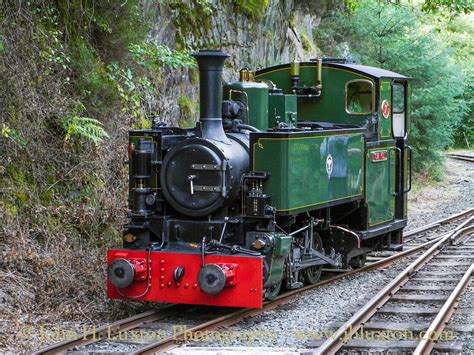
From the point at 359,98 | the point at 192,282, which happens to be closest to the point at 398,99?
the point at 359,98

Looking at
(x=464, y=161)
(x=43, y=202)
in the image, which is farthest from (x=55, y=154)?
(x=464, y=161)

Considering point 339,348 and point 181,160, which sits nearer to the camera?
point 339,348

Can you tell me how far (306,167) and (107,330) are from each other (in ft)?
8.92

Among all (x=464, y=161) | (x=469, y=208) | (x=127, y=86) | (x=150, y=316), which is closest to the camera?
(x=150, y=316)

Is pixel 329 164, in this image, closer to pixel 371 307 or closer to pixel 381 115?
pixel 371 307

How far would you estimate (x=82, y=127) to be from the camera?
32.1 ft

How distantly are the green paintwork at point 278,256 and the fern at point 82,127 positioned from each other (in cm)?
283

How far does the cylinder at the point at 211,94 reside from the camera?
814 centimetres

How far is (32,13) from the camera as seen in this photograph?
988 cm

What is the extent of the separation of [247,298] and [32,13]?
15.2ft

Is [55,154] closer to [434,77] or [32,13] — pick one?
[32,13]

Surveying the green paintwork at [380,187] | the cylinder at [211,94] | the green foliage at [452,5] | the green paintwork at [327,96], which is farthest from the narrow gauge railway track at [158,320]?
the green foliage at [452,5]

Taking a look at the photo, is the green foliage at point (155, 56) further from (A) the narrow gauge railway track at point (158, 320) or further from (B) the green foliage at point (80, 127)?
(A) the narrow gauge railway track at point (158, 320)

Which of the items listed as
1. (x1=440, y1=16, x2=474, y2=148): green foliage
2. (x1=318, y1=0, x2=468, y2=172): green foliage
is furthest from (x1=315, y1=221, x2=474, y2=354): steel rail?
Result: (x1=440, y1=16, x2=474, y2=148): green foliage
